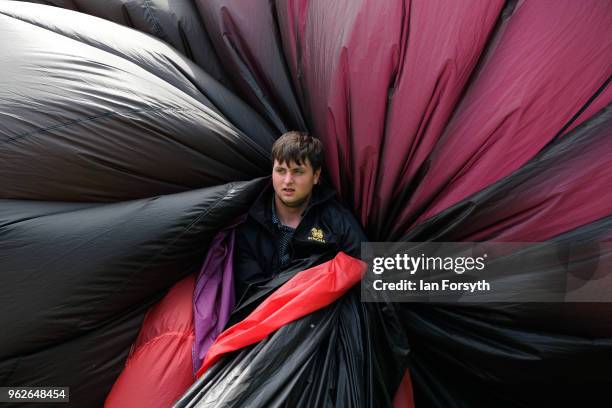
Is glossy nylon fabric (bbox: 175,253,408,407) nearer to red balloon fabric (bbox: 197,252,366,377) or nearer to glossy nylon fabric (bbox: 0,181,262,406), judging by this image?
red balloon fabric (bbox: 197,252,366,377)

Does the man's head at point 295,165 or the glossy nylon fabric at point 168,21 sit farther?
the glossy nylon fabric at point 168,21

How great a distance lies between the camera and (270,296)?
58.6 inches

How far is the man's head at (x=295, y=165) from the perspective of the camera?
1.59m

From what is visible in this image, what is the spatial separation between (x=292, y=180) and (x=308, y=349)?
45cm

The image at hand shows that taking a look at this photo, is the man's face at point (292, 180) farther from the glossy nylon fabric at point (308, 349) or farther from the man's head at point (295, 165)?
the glossy nylon fabric at point (308, 349)

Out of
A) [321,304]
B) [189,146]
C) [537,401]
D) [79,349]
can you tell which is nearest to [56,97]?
[189,146]

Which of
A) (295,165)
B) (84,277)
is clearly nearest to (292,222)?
(295,165)

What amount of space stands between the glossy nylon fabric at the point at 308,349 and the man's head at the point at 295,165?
0.21 metres

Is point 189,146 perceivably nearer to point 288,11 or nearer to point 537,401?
point 288,11

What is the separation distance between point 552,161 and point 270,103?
815 mm

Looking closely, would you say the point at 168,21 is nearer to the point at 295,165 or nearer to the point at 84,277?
the point at 295,165

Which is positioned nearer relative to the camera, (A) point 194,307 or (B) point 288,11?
(A) point 194,307

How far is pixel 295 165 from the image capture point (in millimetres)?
1590

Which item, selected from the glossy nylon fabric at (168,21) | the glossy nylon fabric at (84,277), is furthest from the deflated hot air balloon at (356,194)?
the glossy nylon fabric at (168,21)
